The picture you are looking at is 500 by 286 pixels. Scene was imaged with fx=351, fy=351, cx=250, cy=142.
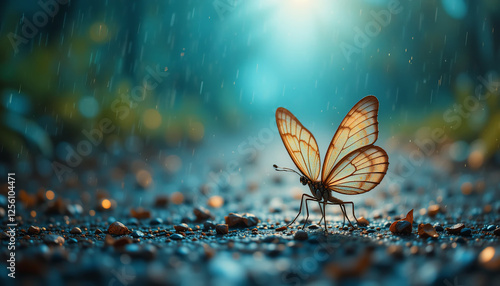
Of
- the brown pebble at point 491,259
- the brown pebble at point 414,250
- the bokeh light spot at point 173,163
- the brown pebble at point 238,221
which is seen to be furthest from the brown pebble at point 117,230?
the bokeh light spot at point 173,163

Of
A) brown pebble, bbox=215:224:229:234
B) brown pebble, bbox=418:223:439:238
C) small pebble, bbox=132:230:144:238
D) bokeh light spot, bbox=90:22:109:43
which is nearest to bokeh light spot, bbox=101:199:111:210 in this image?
small pebble, bbox=132:230:144:238

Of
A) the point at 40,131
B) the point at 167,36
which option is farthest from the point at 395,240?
the point at 167,36

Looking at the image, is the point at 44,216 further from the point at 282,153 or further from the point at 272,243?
the point at 282,153

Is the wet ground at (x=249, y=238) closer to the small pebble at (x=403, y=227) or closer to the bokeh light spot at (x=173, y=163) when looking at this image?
the small pebble at (x=403, y=227)

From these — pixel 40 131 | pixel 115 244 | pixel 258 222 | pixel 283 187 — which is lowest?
pixel 115 244

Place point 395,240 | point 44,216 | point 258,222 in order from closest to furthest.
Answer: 1. point 395,240
2. point 258,222
3. point 44,216

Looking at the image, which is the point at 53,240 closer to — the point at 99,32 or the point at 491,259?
the point at 491,259

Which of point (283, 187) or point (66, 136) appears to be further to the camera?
point (66, 136)

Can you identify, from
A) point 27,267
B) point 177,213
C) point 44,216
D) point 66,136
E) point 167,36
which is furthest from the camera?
point 167,36
